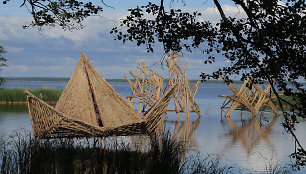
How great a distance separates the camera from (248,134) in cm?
796

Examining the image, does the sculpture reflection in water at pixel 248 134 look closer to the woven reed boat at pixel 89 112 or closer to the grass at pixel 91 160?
the woven reed boat at pixel 89 112

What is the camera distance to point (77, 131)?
205 inches

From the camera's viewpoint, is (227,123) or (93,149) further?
(227,123)

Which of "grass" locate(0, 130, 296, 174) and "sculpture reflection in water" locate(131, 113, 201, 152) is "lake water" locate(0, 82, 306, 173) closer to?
"sculpture reflection in water" locate(131, 113, 201, 152)

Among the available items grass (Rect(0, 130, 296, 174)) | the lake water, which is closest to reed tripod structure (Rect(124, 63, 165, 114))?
the lake water

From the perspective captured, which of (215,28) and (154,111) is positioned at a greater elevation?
(215,28)

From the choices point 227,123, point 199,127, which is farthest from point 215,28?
point 227,123

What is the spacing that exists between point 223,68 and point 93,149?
2624 mm

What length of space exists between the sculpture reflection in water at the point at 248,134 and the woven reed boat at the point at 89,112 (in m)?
1.37

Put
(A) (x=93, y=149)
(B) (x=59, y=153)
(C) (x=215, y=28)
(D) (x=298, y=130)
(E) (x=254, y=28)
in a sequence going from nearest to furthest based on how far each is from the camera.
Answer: (E) (x=254, y=28) → (C) (x=215, y=28) → (B) (x=59, y=153) → (A) (x=93, y=149) → (D) (x=298, y=130)

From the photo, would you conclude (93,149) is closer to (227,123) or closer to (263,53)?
(263,53)

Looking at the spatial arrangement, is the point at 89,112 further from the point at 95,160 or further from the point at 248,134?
the point at 248,134

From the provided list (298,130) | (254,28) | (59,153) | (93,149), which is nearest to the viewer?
(254,28)

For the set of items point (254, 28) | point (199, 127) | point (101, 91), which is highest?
point (254, 28)
